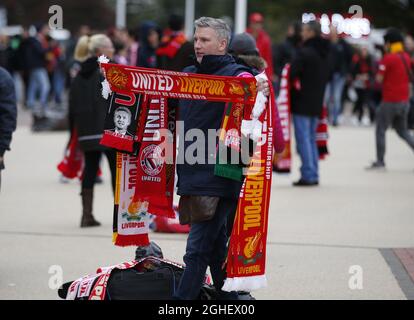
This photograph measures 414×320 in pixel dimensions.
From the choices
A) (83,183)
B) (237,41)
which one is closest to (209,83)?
(237,41)

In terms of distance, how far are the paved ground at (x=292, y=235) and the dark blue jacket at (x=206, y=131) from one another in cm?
127

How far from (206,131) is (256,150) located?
0.29m

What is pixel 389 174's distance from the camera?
13883 millimetres

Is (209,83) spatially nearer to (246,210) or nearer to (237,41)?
(246,210)

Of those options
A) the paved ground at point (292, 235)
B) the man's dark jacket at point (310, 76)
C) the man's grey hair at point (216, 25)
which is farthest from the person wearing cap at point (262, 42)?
the man's grey hair at point (216, 25)

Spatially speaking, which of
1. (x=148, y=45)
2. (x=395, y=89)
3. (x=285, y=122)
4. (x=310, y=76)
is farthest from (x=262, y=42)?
(x=285, y=122)

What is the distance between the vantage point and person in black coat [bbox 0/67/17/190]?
7012 mm

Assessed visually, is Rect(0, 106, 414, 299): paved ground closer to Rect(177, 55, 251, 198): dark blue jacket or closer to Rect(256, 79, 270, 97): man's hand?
Rect(177, 55, 251, 198): dark blue jacket

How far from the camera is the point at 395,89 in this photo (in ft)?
44.9

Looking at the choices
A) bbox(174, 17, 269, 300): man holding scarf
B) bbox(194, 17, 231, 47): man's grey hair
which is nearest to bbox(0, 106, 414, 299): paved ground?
bbox(174, 17, 269, 300): man holding scarf

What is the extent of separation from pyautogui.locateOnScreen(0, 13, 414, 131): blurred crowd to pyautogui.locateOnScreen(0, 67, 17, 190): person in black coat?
465cm

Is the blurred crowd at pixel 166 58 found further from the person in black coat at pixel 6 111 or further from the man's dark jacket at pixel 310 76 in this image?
the person in black coat at pixel 6 111

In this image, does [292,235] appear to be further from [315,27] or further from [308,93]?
[315,27]
